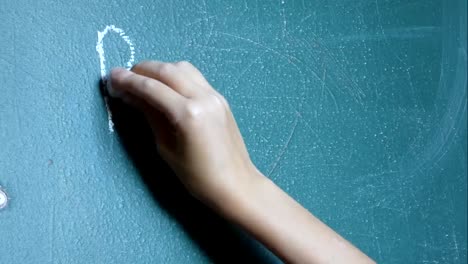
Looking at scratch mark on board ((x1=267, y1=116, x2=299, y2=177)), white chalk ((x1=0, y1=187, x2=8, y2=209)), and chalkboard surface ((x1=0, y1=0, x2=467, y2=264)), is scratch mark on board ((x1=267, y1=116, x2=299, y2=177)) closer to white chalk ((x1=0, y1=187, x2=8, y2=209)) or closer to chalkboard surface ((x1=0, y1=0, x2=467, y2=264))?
chalkboard surface ((x1=0, y1=0, x2=467, y2=264))

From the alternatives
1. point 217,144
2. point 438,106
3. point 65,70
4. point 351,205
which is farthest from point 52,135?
point 438,106

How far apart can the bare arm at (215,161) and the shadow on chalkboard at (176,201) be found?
0.03 metres

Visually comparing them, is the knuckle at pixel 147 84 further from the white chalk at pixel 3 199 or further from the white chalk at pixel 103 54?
the white chalk at pixel 3 199

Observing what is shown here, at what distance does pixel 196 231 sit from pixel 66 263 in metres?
0.16

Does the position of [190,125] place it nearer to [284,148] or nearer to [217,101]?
[217,101]

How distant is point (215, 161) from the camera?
0.66 meters

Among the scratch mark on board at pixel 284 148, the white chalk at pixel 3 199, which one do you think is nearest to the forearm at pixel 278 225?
the scratch mark on board at pixel 284 148

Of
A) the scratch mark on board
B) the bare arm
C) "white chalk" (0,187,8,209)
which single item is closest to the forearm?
the bare arm

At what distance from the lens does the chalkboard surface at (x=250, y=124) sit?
681 mm

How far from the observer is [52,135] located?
0.69m

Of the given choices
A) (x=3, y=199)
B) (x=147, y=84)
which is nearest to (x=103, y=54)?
(x=147, y=84)

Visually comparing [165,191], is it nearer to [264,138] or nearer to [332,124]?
[264,138]

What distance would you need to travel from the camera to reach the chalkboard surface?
2.23 ft

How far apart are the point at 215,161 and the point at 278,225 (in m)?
0.11
